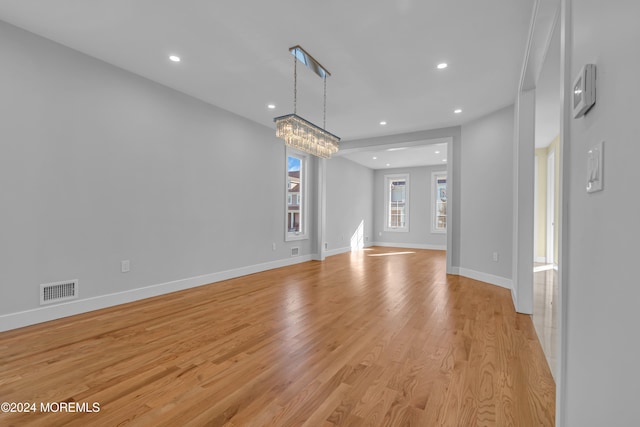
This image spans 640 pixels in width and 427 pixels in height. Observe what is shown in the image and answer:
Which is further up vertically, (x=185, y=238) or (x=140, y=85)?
(x=140, y=85)

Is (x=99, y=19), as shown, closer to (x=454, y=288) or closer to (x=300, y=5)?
(x=300, y=5)

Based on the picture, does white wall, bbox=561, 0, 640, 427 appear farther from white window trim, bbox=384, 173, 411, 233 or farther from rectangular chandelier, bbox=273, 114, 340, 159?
white window trim, bbox=384, 173, 411, 233

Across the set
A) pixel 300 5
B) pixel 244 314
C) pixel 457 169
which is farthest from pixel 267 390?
pixel 457 169

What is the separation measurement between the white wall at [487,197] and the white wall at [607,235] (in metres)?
3.76

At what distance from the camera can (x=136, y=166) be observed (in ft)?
11.9

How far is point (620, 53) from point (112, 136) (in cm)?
417

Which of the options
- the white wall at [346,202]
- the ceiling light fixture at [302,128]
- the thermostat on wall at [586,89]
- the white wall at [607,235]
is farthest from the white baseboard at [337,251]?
the thermostat on wall at [586,89]

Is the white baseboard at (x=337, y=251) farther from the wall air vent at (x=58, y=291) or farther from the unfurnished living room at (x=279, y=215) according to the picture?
the wall air vent at (x=58, y=291)

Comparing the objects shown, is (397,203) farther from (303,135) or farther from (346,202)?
(303,135)

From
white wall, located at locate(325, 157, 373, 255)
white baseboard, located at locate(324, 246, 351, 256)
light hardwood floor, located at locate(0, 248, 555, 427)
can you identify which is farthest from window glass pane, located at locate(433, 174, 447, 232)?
light hardwood floor, located at locate(0, 248, 555, 427)

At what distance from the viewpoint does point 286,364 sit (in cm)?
207

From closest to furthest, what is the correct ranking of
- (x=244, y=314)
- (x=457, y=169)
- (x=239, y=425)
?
(x=239, y=425) → (x=244, y=314) → (x=457, y=169)

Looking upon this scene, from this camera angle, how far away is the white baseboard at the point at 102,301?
2.71 m

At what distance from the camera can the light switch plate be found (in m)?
0.82
